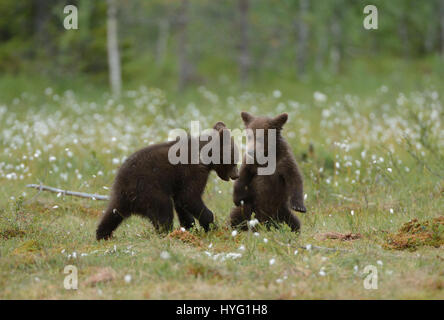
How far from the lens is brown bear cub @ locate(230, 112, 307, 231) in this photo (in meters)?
6.75

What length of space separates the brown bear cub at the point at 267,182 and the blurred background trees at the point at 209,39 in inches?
575

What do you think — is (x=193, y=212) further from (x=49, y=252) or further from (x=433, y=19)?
(x=433, y=19)

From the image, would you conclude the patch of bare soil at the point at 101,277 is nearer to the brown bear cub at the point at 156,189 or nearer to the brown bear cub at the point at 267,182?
the brown bear cub at the point at 156,189

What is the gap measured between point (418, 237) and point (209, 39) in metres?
35.0

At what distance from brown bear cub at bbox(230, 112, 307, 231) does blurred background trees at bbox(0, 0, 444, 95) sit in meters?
14.6

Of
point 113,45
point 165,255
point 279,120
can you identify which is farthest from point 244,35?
point 165,255

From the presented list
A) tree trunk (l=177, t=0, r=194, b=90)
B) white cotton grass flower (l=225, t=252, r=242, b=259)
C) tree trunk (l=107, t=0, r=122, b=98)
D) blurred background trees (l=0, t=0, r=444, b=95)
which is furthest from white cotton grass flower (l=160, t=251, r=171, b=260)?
tree trunk (l=177, t=0, r=194, b=90)

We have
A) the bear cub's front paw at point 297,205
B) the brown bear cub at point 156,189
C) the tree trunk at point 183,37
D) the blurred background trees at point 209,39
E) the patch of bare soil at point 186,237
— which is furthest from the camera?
the blurred background trees at point 209,39

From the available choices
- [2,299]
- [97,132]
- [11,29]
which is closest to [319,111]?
[97,132]

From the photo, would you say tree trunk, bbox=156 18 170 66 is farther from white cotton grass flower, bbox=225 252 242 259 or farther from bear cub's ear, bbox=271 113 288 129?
white cotton grass flower, bbox=225 252 242 259

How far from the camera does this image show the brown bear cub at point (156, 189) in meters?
6.39

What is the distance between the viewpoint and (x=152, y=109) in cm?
1346

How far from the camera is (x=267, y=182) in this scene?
6.87 metres
